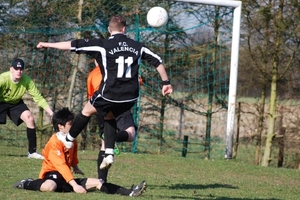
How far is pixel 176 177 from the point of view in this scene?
963cm

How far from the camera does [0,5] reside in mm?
13109

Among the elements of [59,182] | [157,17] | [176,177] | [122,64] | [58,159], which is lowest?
[176,177]

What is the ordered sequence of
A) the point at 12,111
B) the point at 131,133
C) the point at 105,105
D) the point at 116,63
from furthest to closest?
the point at 12,111
the point at 131,133
the point at 105,105
the point at 116,63

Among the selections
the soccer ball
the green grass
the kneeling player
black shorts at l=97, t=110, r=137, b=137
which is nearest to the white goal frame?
the green grass

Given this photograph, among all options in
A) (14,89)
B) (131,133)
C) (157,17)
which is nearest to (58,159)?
(131,133)

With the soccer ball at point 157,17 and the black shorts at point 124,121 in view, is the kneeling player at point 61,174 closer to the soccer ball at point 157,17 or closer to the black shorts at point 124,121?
the black shorts at point 124,121

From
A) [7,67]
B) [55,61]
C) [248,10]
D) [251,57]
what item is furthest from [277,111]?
[7,67]

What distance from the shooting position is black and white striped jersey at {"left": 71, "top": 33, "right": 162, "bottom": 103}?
674 cm

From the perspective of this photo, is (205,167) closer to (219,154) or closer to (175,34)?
(219,154)

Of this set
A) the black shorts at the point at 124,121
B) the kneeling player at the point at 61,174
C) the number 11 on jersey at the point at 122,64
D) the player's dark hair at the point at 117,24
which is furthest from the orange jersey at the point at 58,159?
the player's dark hair at the point at 117,24

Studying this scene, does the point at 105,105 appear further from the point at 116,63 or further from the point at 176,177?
the point at 176,177

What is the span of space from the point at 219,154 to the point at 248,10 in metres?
3.08

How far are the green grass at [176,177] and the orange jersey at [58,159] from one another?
0.87 feet

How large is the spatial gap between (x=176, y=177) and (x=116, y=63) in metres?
3.37
